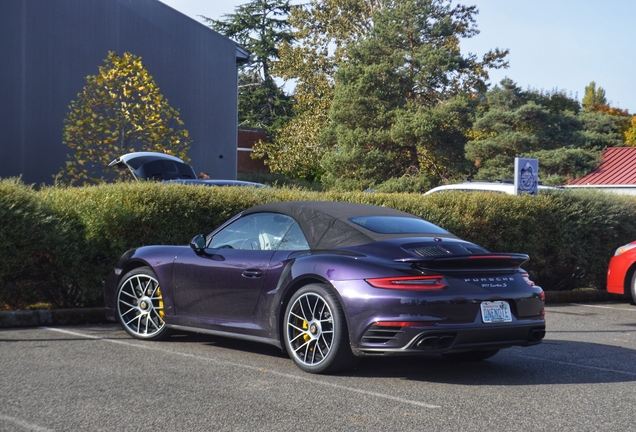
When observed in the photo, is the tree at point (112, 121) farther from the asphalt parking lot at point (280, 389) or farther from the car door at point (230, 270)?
the car door at point (230, 270)

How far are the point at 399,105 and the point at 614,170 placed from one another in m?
12.7

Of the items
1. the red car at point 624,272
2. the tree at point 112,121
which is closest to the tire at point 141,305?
the red car at point 624,272

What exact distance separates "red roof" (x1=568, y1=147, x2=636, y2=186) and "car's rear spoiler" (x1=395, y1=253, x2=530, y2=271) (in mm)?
38448

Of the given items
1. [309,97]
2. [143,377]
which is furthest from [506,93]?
[143,377]

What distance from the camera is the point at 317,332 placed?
6586mm

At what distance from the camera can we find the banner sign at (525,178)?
1365cm

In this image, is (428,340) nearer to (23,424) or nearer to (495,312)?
(495,312)

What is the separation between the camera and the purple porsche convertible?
624 centimetres

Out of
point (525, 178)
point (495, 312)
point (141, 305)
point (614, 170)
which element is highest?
point (614, 170)

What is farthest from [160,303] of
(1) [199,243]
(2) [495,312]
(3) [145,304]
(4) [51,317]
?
(2) [495,312]

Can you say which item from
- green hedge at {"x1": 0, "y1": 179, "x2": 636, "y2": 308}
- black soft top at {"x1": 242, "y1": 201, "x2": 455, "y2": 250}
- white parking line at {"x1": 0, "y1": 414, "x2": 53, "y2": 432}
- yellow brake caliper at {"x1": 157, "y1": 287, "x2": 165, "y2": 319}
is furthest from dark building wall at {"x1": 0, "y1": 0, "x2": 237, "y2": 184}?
white parking line at {"x1": 0, "y1": 414, "x2": 53, "y2": 432}

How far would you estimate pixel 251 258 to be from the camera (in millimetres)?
7301

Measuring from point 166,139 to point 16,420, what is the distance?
1711 cm

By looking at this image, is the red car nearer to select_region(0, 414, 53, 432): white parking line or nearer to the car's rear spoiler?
the car's rear spoiler
